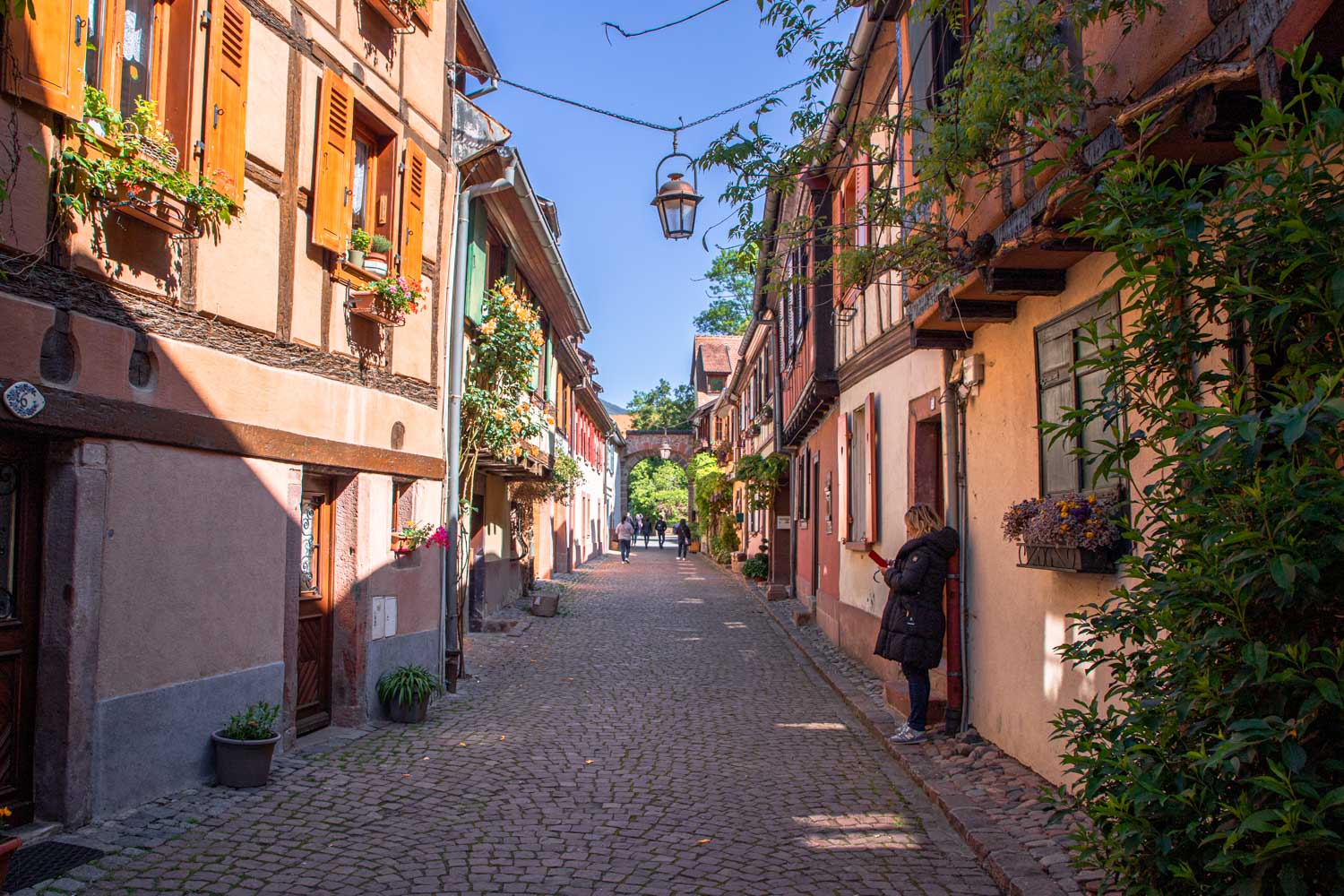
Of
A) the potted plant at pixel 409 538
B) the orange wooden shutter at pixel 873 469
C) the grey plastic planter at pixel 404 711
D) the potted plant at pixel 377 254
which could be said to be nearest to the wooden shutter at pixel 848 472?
the orange wooden shutter at pixel 873 469

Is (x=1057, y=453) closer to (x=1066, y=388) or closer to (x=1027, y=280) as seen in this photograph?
(x=1066, y=388)

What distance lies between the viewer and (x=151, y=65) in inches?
219

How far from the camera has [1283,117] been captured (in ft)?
8.12

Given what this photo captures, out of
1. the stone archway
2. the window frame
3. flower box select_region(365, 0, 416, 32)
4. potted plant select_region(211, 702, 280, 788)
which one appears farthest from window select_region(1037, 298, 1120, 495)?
the stone archway

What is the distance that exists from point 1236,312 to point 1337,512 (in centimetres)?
59

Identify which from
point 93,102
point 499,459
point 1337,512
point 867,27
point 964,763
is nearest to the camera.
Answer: point 1337,512

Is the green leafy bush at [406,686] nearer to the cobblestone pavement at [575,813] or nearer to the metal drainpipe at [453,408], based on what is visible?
the cobblestone pavement at [575,813]

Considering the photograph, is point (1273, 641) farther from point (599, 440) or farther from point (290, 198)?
point (599, 440)

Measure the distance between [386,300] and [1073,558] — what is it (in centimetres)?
Answer: 509

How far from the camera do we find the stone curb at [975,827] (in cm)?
422

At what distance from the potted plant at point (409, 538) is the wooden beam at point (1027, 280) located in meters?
4.91

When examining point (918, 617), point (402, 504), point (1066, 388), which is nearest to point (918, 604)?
point (918, 617)

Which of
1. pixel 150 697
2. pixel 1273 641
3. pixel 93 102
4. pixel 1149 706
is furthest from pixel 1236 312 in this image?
pixel 150 697

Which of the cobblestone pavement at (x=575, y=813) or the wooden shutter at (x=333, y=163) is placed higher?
the wooden shutter at (x=333, y=163)
